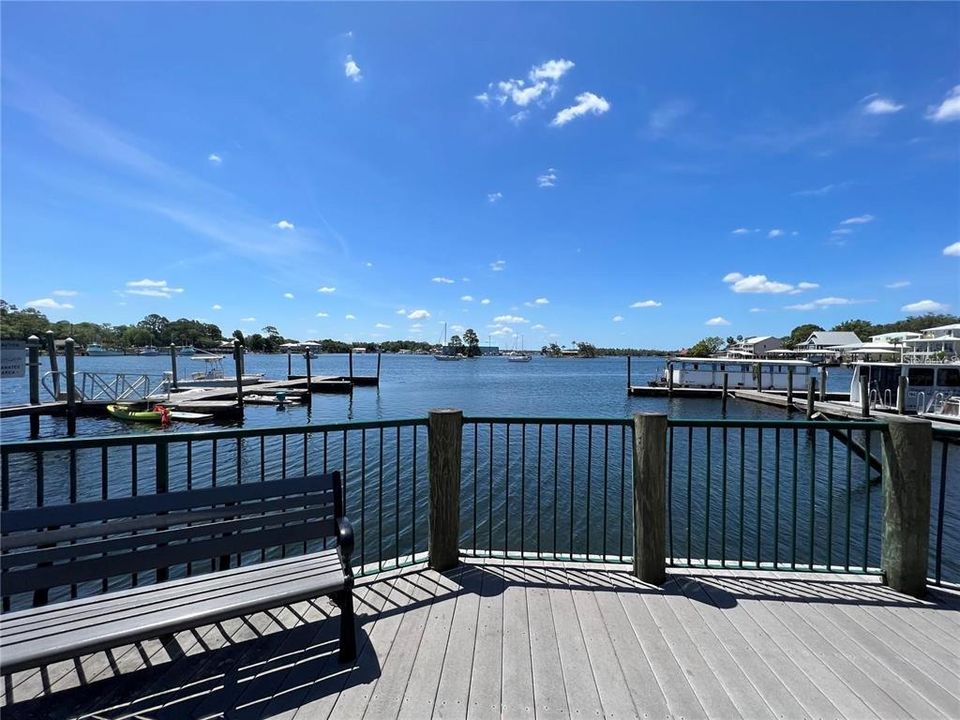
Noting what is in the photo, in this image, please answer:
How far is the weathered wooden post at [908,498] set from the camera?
3.10 metres

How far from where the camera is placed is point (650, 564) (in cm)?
326

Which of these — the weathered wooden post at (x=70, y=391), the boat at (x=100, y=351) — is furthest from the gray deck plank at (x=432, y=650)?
the boat at (x=100, y=351)

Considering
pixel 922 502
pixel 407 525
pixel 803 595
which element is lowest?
pixel 407 525

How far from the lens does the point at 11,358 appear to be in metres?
11.4

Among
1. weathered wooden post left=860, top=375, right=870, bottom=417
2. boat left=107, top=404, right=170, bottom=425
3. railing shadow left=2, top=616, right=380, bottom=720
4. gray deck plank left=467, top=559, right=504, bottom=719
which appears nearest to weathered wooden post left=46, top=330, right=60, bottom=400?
boat left=107, top=404, right=170, bottom=425

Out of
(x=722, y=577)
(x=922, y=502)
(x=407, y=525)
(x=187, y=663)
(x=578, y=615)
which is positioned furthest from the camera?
(x=407, y=525)

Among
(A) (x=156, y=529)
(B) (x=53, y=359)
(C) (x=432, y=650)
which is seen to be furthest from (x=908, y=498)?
(B) (x=53, y=359)

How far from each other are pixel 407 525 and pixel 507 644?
668 cm

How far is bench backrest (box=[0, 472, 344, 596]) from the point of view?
215 centimetres

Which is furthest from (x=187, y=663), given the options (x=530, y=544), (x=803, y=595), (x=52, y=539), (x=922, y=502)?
(x=530, y=544)

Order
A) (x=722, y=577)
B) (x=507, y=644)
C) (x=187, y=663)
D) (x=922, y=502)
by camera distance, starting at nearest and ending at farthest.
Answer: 1. (x=187, y=663)
2. (x=507, y=644)
3. (x=922, y=502)
4. (x=722, y=577)

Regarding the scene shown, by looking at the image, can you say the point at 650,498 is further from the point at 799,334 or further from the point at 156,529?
the point at 799,334

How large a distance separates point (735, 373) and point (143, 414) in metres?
39.6

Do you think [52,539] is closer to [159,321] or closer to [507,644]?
[507,644]
